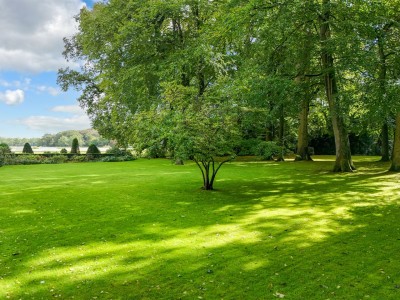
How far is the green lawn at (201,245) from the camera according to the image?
452 cm

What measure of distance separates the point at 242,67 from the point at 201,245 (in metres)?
12.9

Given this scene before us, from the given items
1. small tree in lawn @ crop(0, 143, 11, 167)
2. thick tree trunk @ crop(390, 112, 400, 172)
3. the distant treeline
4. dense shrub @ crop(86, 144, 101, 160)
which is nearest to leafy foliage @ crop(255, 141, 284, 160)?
thick tree trunk @ crop(390, 112, 400, 172)

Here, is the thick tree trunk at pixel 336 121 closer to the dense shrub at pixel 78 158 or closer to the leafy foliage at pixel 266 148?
the leafy foliage at pixel 266 148

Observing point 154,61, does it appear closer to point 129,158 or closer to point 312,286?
point 129,158

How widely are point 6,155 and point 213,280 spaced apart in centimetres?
3091

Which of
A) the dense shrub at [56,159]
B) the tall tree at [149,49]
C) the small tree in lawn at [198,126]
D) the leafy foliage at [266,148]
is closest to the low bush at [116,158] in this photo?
the dense shrub at [56,159]

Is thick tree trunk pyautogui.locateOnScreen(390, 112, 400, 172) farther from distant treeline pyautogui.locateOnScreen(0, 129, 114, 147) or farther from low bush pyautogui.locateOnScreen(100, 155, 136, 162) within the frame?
distant treeline pyautogui.locateOnScreen(0, 129, 114, 147)

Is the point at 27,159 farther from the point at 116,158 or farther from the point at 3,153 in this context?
the point at 116,158

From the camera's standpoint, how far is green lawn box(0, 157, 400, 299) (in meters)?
4.52

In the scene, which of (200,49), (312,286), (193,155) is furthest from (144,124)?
(200,49)

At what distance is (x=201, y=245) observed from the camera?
246 inches

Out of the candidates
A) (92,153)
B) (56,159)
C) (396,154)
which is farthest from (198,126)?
(92,153)

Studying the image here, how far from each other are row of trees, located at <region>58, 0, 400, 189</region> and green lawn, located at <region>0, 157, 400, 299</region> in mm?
2492

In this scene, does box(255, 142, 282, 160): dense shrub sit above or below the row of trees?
below
